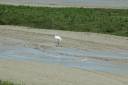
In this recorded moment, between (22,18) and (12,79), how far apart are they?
47.0ft

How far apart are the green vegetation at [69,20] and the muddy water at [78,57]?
493 cm

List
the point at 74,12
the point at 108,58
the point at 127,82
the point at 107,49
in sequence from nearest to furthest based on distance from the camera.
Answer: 1. the point at 127,82
2. the point at 108,58
3. the point at 107,49
4. the point at 74,12

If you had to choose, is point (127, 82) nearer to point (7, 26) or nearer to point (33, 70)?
point (33, 70)

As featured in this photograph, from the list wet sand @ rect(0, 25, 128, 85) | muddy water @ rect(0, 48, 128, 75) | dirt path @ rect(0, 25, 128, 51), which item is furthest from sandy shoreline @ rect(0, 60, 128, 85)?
dirt path @ rect(0, 25, 128, 51)

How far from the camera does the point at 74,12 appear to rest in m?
28.2

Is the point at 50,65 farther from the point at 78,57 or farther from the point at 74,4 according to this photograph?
the point at 74,4

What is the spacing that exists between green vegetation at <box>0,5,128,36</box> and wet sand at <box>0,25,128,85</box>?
0.93m

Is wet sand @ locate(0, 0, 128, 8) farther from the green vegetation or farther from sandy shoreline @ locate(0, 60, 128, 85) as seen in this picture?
sandy shoreline @ locate(0, 60, 128, 85)

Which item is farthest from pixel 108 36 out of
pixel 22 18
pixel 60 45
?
pixel 22 18

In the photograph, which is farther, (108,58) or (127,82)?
(108,58)

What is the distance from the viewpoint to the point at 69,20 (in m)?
24.7

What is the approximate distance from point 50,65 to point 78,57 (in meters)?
1.60

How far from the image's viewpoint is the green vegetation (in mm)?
22281

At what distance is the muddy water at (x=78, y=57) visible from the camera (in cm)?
1382
